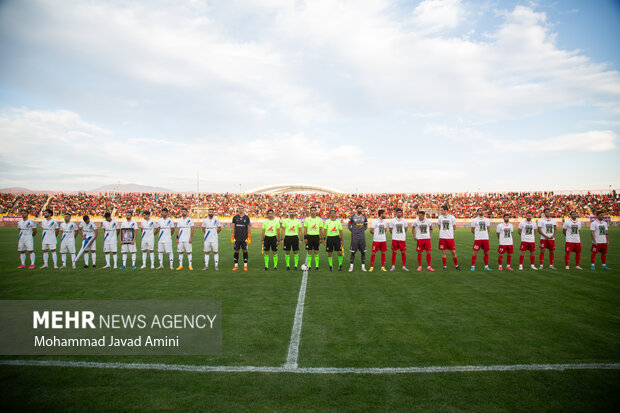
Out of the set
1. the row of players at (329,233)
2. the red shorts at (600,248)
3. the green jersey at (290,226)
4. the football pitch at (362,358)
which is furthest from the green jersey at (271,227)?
the red shorts at (600,248)

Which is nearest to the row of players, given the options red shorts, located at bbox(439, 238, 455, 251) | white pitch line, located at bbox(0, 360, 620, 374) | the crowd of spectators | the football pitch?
→ red shorts, located at bbox(439, 238, 455, 251)

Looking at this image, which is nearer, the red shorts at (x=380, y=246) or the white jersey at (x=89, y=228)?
the red shorts at (x=380, y=246)

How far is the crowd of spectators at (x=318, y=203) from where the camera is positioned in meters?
44.4

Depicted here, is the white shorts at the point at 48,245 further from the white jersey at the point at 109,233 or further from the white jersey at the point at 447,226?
the white jersey at the point at 447,226

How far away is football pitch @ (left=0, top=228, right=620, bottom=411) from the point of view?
333 centimetres

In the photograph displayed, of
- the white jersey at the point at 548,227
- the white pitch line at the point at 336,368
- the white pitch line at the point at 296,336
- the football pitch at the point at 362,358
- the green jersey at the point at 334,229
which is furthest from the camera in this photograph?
the white jersey at the point at 548,227

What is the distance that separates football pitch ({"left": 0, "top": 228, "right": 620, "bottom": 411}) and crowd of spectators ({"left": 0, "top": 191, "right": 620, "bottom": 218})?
120 feet

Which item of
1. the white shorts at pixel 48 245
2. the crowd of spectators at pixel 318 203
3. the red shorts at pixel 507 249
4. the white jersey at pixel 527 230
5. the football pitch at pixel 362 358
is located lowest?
the football pitch at pixel 362 358

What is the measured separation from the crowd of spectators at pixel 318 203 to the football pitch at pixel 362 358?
3671 cm

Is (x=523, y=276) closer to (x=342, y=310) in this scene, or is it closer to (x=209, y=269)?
(x=342, y=310)

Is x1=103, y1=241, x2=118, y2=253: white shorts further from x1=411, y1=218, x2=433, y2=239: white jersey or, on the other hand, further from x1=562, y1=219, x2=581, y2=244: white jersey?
x1=562, y1=219, x2=581, y2=244: white jersey

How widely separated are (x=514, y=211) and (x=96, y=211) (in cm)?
6165

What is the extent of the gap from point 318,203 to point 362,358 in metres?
48.1

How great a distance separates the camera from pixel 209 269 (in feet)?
35.5
